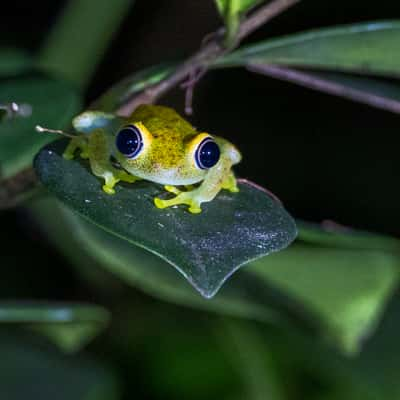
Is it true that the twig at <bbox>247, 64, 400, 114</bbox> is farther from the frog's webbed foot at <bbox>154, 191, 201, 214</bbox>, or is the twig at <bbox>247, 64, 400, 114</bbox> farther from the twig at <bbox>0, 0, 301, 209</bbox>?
the frog's webbed foot at <bbox>154, 191, 201, 214</bbox>

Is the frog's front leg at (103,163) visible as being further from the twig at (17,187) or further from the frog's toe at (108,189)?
the twig at (17,187)

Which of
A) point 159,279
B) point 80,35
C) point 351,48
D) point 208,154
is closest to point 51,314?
point 159,279

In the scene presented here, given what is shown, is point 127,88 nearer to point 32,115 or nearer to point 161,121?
point 161,121

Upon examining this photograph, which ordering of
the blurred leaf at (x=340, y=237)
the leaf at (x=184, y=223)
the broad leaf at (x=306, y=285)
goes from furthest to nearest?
the broad leaf at (x=306, y=285), the blurred leaf at (x=340, y=237), the leaf at (x=184, y=223)

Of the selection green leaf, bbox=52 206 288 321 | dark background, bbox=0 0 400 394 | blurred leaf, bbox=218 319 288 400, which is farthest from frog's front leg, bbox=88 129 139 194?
dark background, bbox=0 0 400 394

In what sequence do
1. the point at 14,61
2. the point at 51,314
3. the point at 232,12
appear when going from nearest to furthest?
the point at 232,12, the point at 51,314, the point at 14,61

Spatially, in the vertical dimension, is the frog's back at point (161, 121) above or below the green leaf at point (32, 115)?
above

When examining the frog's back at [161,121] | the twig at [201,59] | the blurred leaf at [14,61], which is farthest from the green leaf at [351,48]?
the blurred leaf at [14,61]
